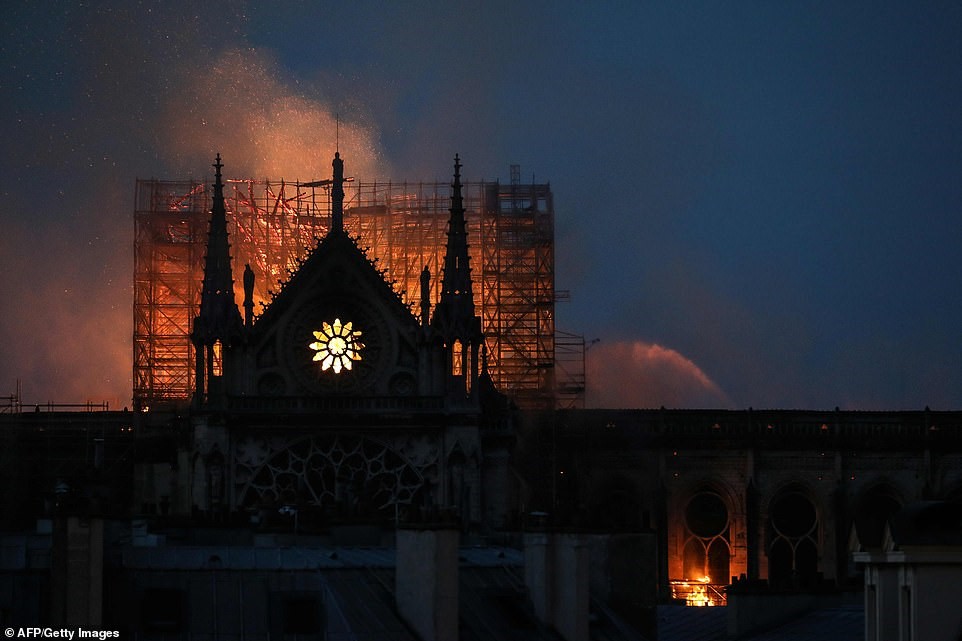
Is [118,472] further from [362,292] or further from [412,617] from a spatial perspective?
[412,617]

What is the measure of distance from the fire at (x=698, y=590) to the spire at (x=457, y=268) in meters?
20.3

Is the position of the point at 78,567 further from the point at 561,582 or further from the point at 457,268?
the point at 457,268

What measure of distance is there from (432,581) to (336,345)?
4053 centimetres

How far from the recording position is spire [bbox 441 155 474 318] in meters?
98.3

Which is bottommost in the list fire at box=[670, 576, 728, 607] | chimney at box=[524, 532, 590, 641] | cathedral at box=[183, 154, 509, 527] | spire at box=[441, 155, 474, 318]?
fire at box=[670, 576, 728, 607]

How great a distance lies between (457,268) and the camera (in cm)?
9881

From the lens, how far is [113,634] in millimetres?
56750

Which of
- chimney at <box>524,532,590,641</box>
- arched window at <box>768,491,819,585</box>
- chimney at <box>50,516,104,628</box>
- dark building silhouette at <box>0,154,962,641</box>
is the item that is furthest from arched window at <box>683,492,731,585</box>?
chimney at <box>50,516,104,628</box>

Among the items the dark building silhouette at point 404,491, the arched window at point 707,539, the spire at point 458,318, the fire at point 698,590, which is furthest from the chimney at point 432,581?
the arched window at point 707,539

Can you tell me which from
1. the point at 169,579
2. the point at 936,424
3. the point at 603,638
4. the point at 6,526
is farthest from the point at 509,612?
the point at 936,424

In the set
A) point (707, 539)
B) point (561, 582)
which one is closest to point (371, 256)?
point (707, 539)

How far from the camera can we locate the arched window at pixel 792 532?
379ft

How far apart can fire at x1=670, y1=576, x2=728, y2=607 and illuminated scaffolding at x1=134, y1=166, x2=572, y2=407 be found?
1187 centimetres

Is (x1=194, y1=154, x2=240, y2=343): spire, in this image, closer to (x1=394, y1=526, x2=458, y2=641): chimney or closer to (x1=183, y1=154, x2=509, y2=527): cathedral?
(x1=183, y1=154, x2=509, y2=527): cathedral
